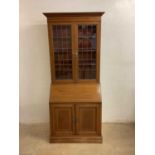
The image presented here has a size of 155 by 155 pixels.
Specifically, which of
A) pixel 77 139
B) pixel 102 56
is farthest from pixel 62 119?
pixel 102 56

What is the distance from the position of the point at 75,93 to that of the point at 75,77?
0.91 ft

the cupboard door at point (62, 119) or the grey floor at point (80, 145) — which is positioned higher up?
the cupboard door at point (62, 119)

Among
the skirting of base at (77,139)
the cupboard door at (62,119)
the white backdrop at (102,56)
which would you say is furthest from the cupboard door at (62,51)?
the skirting of base at (77,139)

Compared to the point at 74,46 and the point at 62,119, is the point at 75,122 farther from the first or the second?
the point at 74,46

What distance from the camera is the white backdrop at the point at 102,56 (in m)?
4.50

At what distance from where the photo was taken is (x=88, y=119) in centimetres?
388

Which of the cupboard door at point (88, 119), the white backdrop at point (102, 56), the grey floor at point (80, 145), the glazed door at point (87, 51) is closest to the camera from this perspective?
the grey floor at point (80, 145)

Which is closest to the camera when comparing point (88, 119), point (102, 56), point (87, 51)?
point (88, 119)

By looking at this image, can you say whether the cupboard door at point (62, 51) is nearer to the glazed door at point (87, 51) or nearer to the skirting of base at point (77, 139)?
the glazed door at point (87, 51)

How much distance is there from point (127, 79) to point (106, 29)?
1.04 m

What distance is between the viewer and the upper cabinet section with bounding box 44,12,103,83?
3885 mm

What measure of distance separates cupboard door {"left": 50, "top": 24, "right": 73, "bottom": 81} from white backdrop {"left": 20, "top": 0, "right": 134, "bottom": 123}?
61 centimetres
